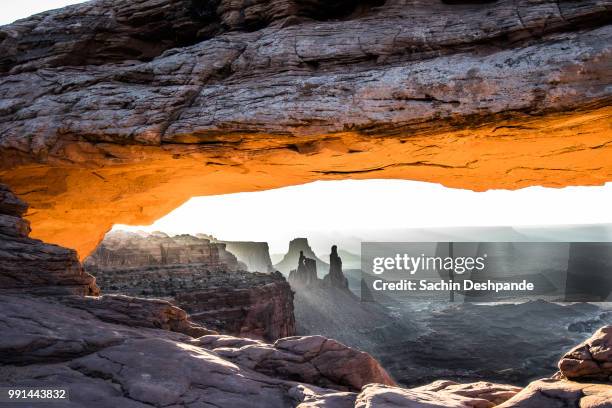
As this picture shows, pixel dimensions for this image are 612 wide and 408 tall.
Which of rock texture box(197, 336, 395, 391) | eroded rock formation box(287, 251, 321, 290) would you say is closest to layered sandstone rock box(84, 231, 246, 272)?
eroded rock formation box(287, 251, 321, 290)

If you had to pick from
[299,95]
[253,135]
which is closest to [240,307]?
[253,135]

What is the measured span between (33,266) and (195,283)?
2875 centimetres

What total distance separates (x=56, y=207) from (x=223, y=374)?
40.0ft

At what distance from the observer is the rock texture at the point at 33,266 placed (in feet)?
34.7

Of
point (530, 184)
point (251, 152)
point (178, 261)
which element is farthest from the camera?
point (178, 261)

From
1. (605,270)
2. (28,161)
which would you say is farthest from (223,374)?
(605,270)

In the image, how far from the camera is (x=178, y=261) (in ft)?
179

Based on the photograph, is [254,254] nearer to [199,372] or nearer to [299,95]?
[299,95]

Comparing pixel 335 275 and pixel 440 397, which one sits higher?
pixel 440 397

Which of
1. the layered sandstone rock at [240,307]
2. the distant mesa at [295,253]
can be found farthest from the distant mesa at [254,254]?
the layered sandstone rock at [240,307]

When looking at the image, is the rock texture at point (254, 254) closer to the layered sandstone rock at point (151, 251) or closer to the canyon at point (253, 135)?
the layered sandstone rock at point (151, 251)

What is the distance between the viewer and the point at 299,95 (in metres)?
11.3

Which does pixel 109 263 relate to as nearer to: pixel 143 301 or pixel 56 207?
pixel 56 207

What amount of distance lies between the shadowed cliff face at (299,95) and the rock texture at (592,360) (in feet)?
16.7
